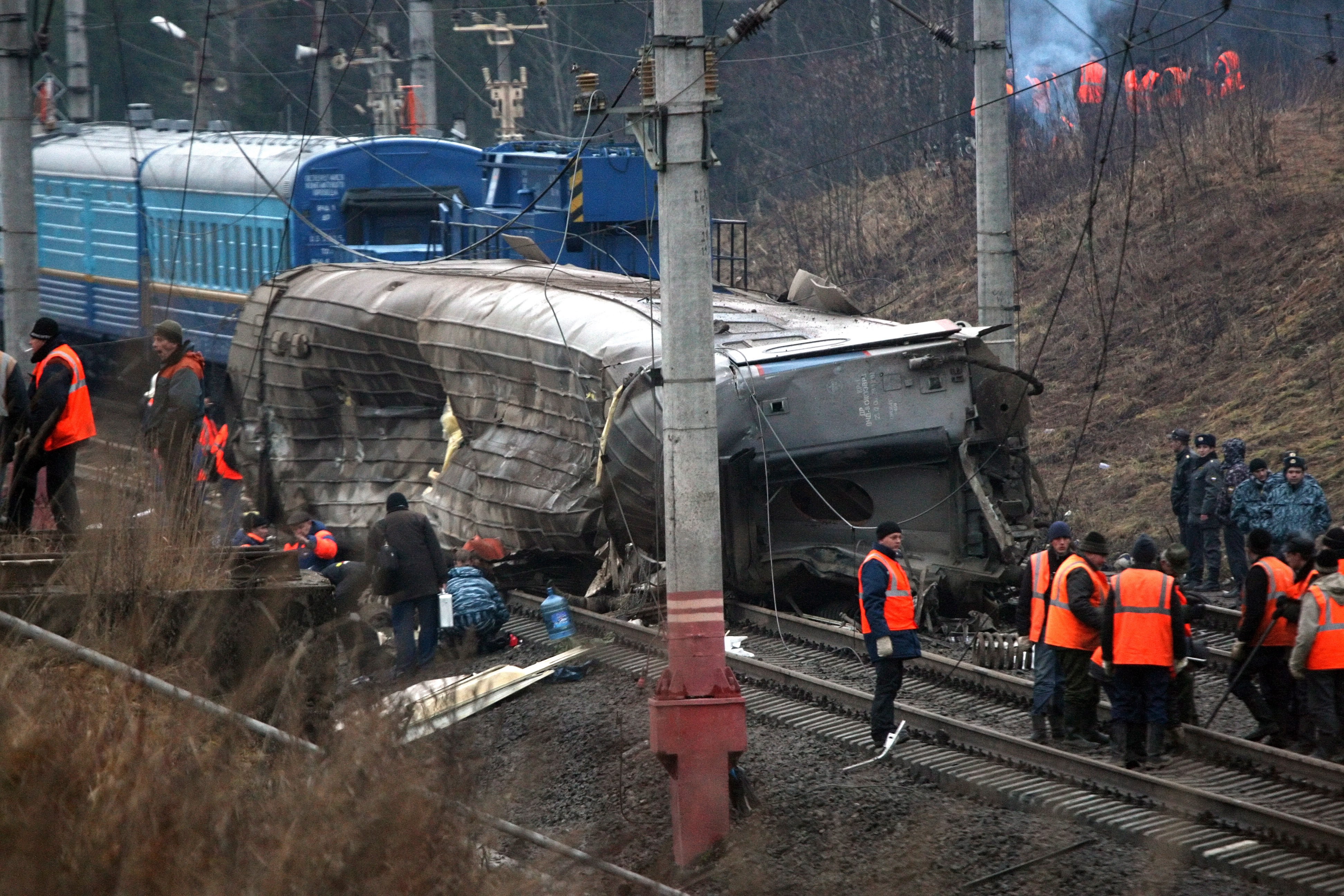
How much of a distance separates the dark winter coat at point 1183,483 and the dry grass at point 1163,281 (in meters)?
1.01

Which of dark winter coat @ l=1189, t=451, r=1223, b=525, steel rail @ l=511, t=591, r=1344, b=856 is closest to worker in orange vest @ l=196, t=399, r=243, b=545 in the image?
steel rail @ l=511, t=591, r=1344, b=856

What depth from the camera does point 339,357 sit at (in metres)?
16.2

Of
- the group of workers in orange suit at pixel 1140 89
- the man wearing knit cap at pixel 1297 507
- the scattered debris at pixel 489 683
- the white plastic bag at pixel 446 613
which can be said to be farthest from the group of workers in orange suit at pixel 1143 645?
the group of workers in orange suit at pixel 1140 89

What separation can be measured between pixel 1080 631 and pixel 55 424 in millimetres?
6478

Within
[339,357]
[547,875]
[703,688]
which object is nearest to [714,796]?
[703,688]

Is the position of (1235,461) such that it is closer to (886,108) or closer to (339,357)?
(339,357)

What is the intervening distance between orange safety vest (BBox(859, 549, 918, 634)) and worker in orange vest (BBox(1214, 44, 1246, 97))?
66.2 feet

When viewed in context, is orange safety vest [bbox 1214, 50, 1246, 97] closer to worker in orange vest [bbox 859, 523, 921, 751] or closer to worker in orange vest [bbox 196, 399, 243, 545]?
worker in orange vest [bbox 196, 399, 243, 545]

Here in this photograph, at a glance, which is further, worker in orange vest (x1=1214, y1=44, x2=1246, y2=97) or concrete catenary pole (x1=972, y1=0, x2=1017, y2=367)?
worker in orange vest (x1=1214, y1=44, x2=1246, y2=97)

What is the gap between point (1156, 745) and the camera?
899 centimetres

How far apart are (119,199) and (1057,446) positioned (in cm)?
1441

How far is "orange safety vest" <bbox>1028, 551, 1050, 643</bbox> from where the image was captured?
973cm

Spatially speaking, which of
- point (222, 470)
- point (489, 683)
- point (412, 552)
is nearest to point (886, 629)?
point (489, 683)

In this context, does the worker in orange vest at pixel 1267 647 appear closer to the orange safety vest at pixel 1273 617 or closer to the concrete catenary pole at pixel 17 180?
the orange safety vest at pixel 1273 617
